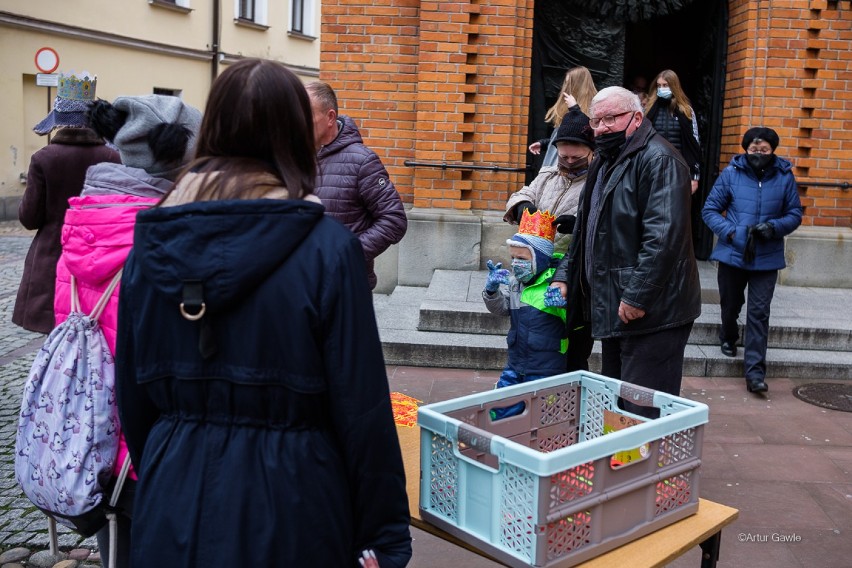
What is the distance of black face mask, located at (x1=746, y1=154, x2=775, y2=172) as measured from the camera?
280 inches

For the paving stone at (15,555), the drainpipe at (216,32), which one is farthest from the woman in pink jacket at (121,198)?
the drainpipe at (216,32)

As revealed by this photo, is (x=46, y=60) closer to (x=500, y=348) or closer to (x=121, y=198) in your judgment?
(x=500, y=348)

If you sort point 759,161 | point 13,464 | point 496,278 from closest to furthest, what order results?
point 496,278
point 13,464
point 759,161

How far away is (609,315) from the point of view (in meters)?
4.49

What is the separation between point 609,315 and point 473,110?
513 cm

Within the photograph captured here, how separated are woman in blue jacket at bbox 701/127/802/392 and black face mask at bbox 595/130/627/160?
296cm

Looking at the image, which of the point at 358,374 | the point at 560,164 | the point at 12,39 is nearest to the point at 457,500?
the point at 358,374

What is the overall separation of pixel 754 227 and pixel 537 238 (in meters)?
2.98

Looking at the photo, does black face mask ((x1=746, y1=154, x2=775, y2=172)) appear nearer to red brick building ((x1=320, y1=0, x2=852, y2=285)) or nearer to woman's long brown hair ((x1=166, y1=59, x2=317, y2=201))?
red brick building ((x1=320, y1=0, x2=852, y2=285))

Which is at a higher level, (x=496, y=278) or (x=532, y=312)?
(x=496, y=278)

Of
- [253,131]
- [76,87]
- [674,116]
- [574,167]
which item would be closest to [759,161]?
[674,116]

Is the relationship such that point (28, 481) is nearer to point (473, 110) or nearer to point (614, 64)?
point (473, 110)

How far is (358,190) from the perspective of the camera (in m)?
4.88

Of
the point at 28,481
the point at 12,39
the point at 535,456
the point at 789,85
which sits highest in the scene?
the point at 12,39
